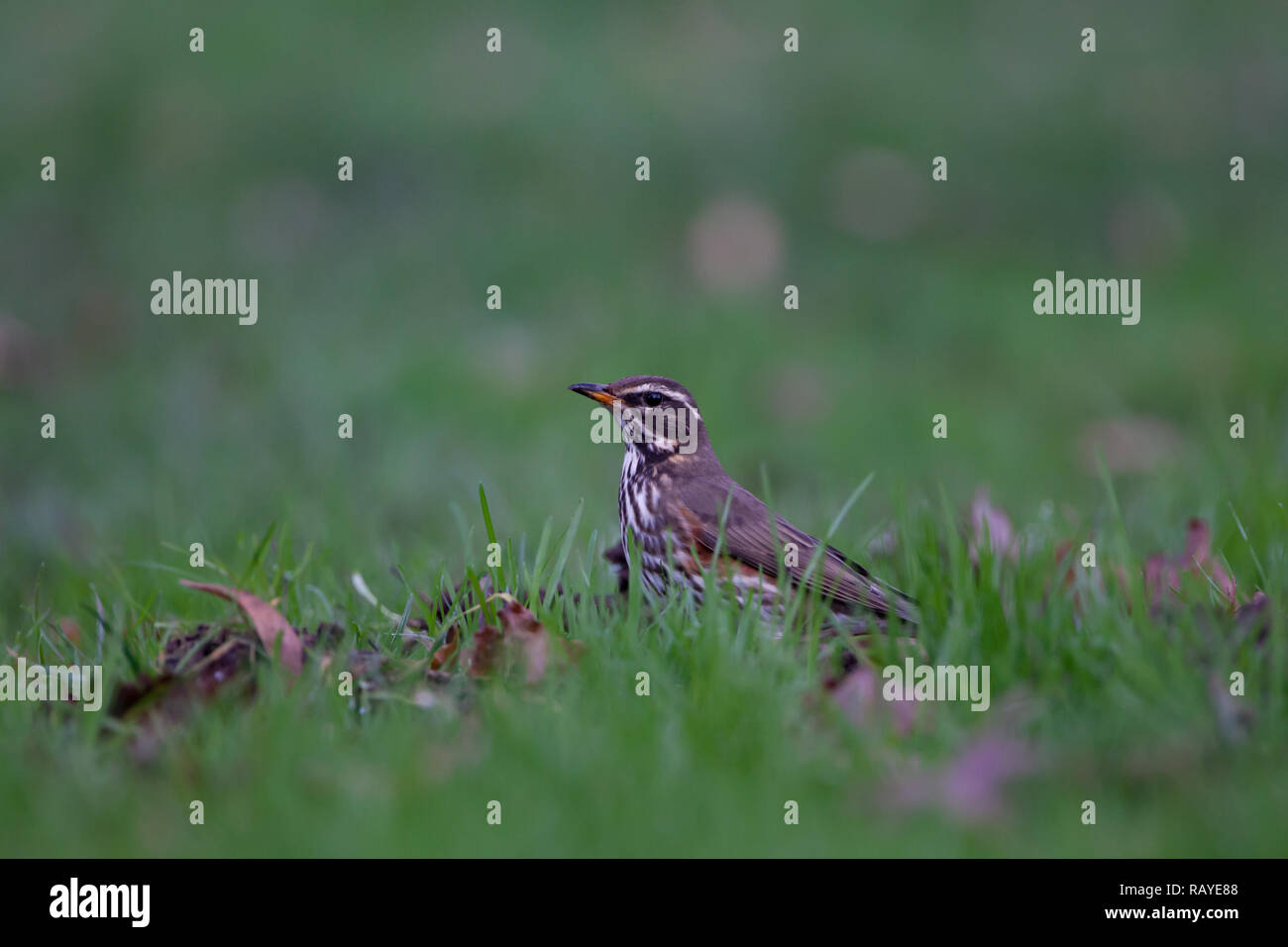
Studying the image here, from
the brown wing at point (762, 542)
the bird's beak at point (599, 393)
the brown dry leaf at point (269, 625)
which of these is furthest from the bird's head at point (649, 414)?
the brown dry leaf at point (269, 625)

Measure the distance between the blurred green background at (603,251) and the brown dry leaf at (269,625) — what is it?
242cm

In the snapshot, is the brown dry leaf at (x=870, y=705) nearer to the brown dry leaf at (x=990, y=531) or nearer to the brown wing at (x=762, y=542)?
the brown wing at (x=762, y=542)

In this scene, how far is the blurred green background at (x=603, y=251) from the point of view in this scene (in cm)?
962

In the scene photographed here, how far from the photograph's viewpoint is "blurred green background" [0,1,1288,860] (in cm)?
962

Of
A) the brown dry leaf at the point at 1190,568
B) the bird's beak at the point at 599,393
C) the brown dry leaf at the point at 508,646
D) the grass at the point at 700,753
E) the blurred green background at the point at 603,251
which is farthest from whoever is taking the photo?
the blurred green background at the point at 603,251

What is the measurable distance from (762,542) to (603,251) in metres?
7.37

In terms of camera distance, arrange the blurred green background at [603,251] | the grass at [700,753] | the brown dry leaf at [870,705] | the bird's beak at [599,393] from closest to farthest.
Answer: the grass at [700,753], the brown dry leaf at [870,705], the bird's beak at [599,393], the blurred green background at [603,251]

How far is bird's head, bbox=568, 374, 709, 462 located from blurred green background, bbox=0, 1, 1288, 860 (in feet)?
3.97

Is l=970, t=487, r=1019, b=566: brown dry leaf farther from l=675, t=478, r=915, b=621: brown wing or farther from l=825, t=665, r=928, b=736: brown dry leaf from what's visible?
l=825, t=665, r=928, b=736: brown dry leaf

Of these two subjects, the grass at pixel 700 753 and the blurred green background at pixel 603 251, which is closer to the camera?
the grass at pixel 700 753

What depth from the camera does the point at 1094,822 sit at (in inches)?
148

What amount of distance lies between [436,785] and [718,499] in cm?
250

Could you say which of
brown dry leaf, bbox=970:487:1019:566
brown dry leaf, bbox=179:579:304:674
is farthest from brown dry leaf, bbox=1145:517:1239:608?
brown dry leaf, bbox=179:579:304:674

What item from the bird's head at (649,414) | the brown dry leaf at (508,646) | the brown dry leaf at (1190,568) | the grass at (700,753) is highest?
the bird's head at (649,414)
